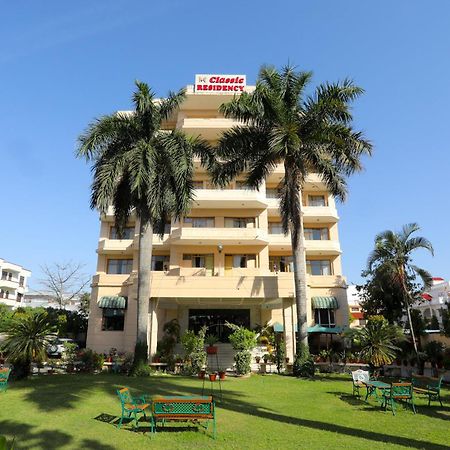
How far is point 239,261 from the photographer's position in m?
34.5

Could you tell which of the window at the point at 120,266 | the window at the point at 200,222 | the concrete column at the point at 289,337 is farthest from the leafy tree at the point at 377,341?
the window at the point at 120,266

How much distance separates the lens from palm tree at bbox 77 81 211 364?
21.1 m

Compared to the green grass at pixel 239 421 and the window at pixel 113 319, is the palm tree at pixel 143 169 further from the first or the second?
the window at pixel 113 319

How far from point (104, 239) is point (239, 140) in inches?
739

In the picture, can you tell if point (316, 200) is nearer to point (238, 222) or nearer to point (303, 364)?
point (238, 222)

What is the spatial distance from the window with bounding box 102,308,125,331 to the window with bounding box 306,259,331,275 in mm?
17909

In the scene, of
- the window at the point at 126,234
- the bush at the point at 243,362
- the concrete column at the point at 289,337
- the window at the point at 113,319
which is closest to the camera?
the bush at the point at 243,362

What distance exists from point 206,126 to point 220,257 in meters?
12.9

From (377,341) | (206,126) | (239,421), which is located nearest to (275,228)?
(206,126)

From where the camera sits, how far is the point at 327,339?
32906 mm

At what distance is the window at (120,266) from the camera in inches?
1405

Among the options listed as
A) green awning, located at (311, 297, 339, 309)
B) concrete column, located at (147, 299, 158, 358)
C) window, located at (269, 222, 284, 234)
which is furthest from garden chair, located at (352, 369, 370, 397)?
window, located at (269, 222, 284, 234)

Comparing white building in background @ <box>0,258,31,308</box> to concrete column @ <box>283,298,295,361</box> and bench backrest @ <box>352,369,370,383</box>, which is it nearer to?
concrete column @ <box>283,298,295,361</box>

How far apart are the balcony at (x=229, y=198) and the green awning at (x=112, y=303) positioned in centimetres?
1093
